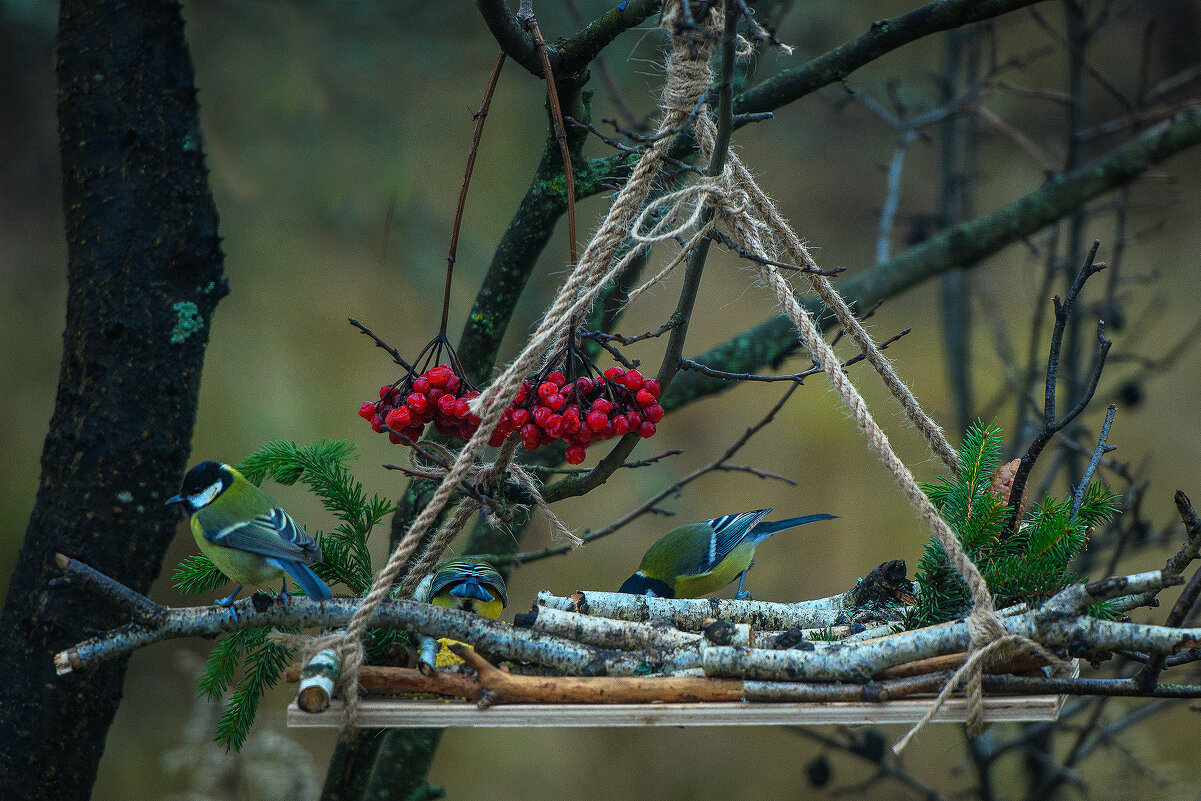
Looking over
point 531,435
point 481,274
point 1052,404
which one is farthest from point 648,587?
point 481,274

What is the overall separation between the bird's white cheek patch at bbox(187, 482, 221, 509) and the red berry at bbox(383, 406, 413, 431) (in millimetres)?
418

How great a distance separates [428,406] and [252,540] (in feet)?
1.11

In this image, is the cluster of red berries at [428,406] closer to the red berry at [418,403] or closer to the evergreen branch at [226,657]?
the red berry at [418,403]

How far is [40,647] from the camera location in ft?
4.66

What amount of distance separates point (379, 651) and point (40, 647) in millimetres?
635

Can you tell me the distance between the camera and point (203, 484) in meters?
1.35

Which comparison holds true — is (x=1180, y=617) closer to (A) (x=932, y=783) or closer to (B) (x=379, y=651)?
(B) (x=379, y=651)

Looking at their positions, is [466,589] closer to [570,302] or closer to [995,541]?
[570,302]

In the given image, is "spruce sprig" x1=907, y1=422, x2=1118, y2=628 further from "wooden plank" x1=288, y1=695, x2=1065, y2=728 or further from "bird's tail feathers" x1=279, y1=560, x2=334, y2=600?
"bird's tail feathers" x1=279, y1=560, x2=334, y2=600

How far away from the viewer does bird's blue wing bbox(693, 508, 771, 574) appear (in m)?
1.58

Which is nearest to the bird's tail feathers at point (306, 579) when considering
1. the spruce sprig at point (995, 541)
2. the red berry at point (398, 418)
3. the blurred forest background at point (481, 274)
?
the red berry at point (398, 418)

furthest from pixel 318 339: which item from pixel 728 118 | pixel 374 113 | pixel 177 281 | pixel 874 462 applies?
pixel 728 118

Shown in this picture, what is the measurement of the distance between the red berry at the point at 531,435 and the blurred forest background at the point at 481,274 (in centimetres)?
211

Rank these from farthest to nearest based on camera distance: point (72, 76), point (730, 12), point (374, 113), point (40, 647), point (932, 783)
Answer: point (932, 783) < point (374, 113) < point (72, 76) < point (40, 647) < point (730, 12)
